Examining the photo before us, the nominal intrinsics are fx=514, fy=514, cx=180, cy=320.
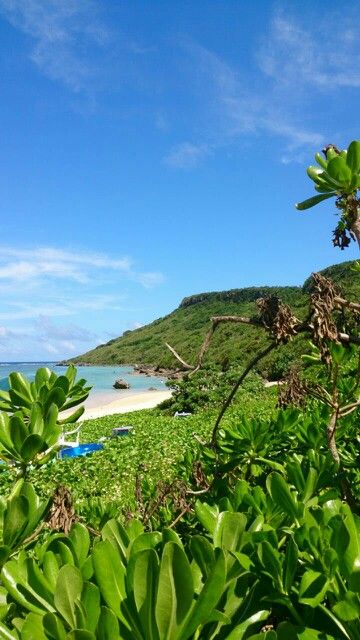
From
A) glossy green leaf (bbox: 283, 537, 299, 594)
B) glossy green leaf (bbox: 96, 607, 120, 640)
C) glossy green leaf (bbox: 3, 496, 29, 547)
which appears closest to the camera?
glossy green leaf (bbox: 96, 607, 120, 640)

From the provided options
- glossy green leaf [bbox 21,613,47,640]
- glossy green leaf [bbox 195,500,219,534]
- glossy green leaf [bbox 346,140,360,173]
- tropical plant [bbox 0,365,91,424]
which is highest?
glossy green leaf [bbox 346,140,360,173]

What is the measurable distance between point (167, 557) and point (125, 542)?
11.4 inches

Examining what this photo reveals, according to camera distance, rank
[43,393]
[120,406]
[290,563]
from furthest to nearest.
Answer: [120,406] → [43,393] → [290,563]

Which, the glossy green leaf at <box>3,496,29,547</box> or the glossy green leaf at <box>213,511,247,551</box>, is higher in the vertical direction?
the glossy green leaf at <box>3,496,29,547</box>

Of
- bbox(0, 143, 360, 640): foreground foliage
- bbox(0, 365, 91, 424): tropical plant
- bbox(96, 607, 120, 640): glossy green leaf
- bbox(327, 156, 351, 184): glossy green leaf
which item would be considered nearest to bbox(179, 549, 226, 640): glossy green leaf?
bbox(0, 143, 360, 640): foreground foliage

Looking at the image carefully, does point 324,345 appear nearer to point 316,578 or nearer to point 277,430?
point 316,578

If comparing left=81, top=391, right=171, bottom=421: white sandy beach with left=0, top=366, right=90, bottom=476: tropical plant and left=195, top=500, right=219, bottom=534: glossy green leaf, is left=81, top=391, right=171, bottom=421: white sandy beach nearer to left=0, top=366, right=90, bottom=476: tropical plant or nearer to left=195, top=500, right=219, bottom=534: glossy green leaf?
left=0, top=366, right=90, bottom=476: tropical plant

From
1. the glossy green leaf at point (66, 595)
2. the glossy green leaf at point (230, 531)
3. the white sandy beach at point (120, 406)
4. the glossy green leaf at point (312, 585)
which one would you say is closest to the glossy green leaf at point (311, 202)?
the glossy green leaf at point (230, 531)

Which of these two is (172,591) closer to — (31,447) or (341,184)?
(31,447)

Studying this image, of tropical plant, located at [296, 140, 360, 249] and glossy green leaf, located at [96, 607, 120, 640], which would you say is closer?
glossy green leaf, located at [96, 607, 120, 640]

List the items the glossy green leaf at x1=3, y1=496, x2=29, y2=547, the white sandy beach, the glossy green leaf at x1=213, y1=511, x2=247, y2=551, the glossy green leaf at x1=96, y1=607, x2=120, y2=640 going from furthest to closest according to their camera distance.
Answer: the white sandy beach → the glossy green leaf at x1=3, y1=496, x2=29, y2=547 → the glossy green leaf at x1=213, y1=511, x2=247, y2=551 → the glossy green leaf at x1=96, y1=607, x2=120, y2=640

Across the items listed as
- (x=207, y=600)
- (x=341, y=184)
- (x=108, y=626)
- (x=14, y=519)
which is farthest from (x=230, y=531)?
(x=341, y=184)

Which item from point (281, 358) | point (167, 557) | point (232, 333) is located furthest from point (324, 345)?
point (232, 333)

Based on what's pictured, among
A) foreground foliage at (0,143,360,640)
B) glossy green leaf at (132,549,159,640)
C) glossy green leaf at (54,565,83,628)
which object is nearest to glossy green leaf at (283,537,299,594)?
foreground foliage at (0,143,360,640)
